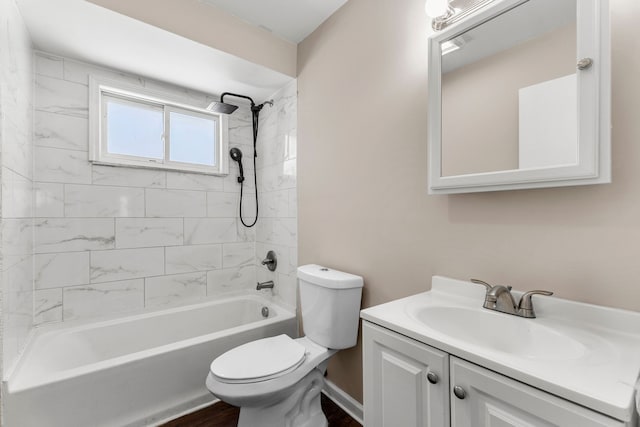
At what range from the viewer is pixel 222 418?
1681mm

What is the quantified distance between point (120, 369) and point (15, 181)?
108cm

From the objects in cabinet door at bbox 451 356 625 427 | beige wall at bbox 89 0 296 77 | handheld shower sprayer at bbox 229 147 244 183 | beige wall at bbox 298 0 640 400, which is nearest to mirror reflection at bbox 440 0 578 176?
beige wall at bbox 298 0 640 400

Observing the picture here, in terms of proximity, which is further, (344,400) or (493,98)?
(344,400)

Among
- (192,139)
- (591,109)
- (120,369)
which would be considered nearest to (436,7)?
(591,109)

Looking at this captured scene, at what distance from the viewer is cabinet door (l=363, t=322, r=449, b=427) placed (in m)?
0.83

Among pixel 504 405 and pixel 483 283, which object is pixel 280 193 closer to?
pixel 483 283

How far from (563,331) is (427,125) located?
0.92 meters

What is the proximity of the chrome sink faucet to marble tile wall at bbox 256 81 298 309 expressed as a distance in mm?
1438

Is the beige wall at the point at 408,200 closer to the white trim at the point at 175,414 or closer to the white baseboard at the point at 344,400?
the white baseboard at the point at 344,400

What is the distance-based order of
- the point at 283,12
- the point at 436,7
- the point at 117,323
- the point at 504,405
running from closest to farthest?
the point at 504,405 < the point at 436,7 < the point at 283,12 < the point at 117,323

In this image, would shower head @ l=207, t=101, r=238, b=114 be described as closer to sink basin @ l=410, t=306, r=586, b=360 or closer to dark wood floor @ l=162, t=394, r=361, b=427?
sink basin @ l=410, t=306, r=586, b=360

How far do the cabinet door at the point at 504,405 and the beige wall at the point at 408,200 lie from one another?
1.61 feet

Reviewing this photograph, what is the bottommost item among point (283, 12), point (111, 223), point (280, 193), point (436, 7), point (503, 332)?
point (503, 332)

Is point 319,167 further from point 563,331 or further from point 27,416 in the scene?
point 27,416
